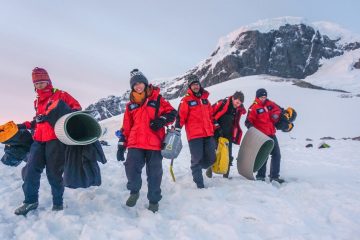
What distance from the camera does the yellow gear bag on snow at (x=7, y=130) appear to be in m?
4.66

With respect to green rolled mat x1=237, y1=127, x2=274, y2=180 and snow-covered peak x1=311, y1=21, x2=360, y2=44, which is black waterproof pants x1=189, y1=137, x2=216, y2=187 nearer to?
green rolled mat x1=237, y1=127, x2=274, y2=180

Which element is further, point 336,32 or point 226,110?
point 336,32

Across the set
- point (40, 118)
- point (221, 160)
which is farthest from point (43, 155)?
point (221, 160)

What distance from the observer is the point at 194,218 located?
14.5ft

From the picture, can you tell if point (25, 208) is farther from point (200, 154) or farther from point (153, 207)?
point (200, 154)

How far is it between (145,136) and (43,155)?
1.38 metres

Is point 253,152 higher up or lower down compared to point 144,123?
lower down

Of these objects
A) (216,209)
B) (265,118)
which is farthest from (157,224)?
(265,118)

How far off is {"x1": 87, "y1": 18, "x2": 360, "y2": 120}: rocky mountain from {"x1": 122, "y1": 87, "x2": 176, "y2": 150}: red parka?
79.3 m

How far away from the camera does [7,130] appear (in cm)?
468

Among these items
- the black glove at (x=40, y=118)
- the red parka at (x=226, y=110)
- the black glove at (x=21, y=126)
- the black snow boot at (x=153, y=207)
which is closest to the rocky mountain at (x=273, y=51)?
the red parka at (x=226, y=110)

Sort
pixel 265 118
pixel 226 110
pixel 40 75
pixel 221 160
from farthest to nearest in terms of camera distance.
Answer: pixel 265 118 < pixel 226 110 < pixel 221 160 < pixel 40 75

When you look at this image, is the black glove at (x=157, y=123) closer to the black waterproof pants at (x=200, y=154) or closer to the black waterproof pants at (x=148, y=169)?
the black waterproof pants at (x=148, y=169)

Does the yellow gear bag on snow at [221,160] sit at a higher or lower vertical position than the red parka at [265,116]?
lower
